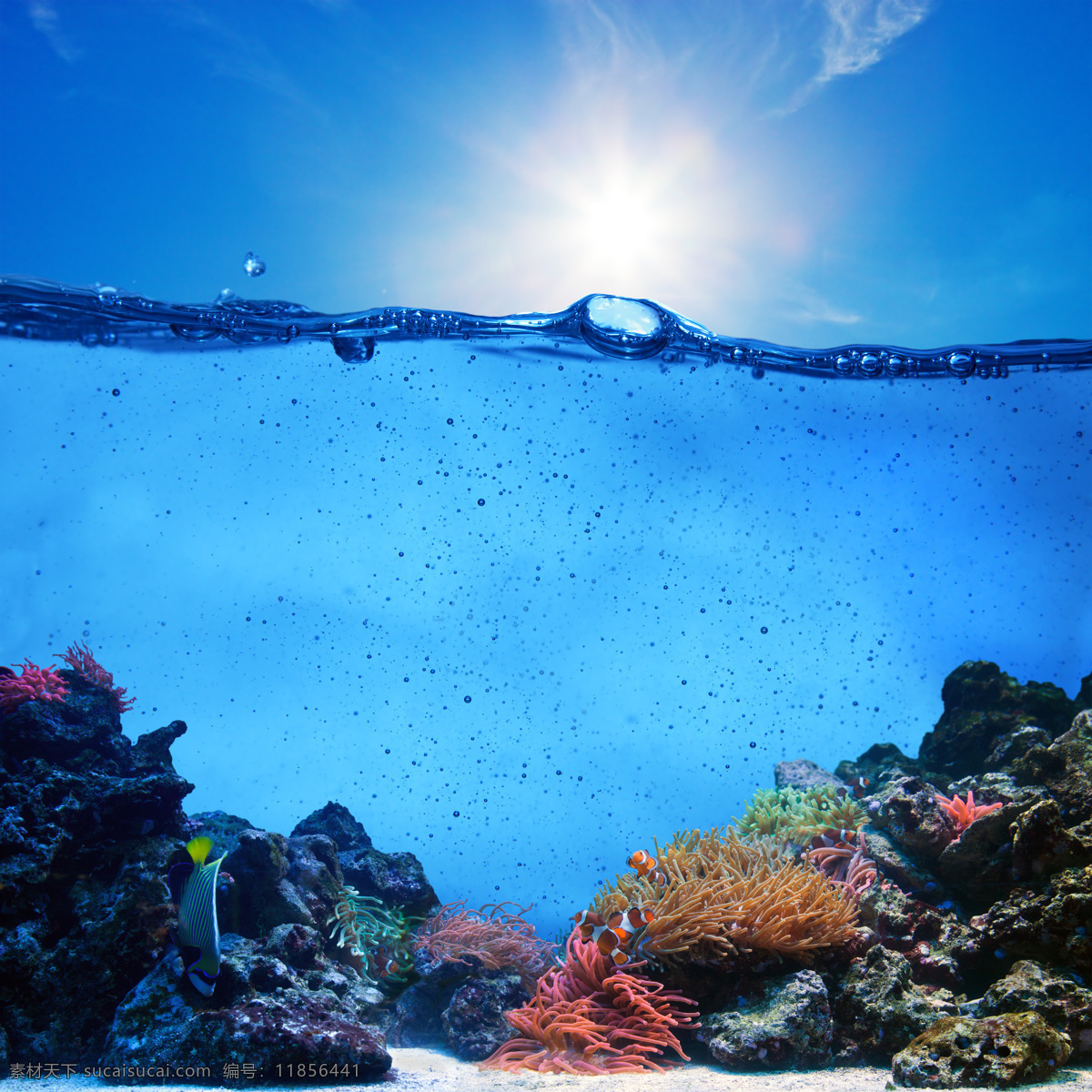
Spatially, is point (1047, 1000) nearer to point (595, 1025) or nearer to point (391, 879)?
point (595, 1025)

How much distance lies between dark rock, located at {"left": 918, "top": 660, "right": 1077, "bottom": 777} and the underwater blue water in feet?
10.7

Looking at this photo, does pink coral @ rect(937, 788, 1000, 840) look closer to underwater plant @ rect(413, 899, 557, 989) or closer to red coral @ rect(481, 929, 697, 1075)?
red coral @ rect(481, 929, 697, 1075)

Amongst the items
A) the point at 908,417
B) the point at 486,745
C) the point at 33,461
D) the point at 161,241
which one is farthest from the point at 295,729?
the point at 908,417

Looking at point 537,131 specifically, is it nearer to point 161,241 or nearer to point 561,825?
point 161,241

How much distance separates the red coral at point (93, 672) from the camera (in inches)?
192

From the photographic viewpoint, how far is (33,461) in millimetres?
8461

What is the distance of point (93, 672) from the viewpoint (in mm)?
5008

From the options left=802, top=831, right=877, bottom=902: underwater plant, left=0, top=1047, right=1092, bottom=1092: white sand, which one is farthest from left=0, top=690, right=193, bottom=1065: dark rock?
left=802, top=831, right=877, bottom=902: underwater plant

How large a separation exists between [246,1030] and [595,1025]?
5.59 ft

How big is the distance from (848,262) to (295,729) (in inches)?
395

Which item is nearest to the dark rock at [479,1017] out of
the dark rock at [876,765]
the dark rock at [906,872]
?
the dark rock at [906,872]

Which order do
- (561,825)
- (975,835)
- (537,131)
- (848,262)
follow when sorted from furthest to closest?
1. (561,825)
2. (848,262)
3. (537,131)
4. (975,835)

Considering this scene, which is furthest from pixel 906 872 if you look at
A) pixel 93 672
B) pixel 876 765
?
pixel 93 672

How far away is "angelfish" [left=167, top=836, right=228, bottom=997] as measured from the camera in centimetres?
242
